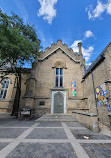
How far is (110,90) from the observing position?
6.64 metres

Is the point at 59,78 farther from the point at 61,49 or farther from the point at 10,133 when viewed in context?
the point at 10,133

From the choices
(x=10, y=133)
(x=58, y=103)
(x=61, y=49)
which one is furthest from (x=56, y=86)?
(x=10, y=133)

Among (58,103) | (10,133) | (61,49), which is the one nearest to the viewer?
(10,133)

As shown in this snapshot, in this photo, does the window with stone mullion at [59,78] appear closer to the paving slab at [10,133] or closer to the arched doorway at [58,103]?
the arched doorway at [58,103]

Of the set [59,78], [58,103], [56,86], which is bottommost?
[58,103]

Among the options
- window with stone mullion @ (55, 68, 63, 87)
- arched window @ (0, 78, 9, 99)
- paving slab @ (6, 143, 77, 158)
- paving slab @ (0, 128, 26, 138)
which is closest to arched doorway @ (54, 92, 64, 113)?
window with stone mullion @ (55, 68, 63, 87)

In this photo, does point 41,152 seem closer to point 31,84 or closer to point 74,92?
point 31,84

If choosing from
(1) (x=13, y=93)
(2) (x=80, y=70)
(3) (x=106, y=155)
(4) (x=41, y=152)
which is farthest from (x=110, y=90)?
(1) (x=13, y=93)

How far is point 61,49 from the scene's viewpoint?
15.7m

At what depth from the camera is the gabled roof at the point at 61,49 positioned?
48.9ft

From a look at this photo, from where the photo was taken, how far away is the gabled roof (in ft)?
48.9

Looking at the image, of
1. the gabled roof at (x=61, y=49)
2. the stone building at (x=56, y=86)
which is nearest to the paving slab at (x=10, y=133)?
the stone building at (x=56, y=86)

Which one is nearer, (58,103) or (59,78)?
(58,103)

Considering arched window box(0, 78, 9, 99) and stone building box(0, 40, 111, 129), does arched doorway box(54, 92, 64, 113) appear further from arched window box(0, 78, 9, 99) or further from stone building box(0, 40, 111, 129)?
arched window box(0, 78, 9, 99)
